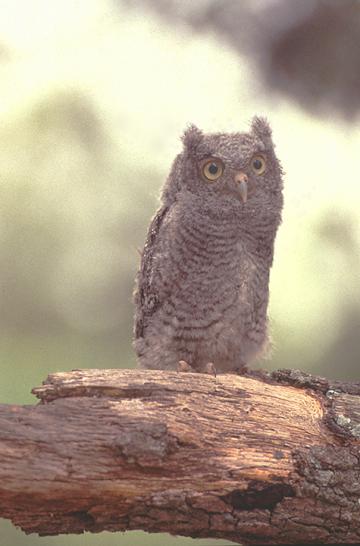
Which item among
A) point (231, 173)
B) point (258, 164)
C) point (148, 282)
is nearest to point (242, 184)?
point (231, 173)

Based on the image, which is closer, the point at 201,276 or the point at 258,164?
the point at 201,276

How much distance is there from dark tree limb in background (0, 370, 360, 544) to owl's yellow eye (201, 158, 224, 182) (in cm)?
102

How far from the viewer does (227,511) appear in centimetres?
226

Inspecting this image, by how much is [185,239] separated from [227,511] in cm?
127

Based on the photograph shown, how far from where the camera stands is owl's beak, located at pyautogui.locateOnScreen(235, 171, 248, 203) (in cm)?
304

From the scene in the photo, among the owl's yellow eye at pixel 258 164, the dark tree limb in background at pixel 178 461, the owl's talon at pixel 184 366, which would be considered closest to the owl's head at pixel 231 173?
the owl's yellow eye at pixel 258 164

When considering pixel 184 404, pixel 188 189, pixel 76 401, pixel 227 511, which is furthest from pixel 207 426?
pixel 188 189

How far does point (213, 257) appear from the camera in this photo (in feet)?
10.1

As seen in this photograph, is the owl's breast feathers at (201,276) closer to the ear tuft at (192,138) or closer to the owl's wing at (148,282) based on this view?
the owl's wing at (148,282)

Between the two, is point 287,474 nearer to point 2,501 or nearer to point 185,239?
point 2,501

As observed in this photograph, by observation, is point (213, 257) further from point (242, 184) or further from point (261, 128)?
point (261, 128)

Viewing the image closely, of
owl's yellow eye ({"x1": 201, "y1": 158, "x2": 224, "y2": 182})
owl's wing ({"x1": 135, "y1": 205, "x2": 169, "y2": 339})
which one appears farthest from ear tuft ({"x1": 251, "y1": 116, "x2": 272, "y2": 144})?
owl's wing ({"x1": 135, "y1": 205, "x2": 169, "y2": 339})

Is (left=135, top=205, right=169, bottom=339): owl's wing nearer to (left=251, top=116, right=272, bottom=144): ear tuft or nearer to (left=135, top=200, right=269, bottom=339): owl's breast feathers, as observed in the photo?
(left=135, top=200, right=269, bottom=339): owl's breast feathers

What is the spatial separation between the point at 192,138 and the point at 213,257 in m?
→ 0.56
